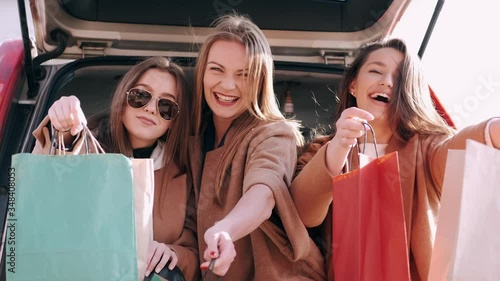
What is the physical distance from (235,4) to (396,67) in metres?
0.80

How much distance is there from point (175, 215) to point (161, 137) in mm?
→ 290

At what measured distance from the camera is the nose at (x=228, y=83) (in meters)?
2.29

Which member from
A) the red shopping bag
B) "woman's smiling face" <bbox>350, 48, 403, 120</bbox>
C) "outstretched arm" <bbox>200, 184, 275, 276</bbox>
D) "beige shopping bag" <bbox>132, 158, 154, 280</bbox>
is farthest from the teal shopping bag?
"woman's smiling face" <bbox>350, 48, 403, 120</bbox>

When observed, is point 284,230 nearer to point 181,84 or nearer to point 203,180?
point 203,180

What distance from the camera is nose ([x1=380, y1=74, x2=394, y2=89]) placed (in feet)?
7.39

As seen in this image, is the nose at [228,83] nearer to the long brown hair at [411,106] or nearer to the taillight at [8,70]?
the long brown hair at [411,106]

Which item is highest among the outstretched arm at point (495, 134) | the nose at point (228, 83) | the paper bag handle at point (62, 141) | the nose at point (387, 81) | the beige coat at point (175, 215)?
the outstretched arm at point (495, 134)

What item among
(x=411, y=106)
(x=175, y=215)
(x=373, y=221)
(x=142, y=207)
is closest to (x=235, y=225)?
(x=142, y=207)

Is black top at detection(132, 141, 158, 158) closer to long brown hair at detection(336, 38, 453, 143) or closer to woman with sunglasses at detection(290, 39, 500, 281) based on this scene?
woman with sunglasses at detection(290, 39, 500, 281)

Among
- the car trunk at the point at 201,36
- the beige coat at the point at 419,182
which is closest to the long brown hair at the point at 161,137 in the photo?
the car trunk at the point at 201,36

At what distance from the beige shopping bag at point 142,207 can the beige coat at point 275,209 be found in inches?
11.7

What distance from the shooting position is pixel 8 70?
8.39 feet

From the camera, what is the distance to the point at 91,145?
2008 millimetres

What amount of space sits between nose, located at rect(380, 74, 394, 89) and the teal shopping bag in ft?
2.87
